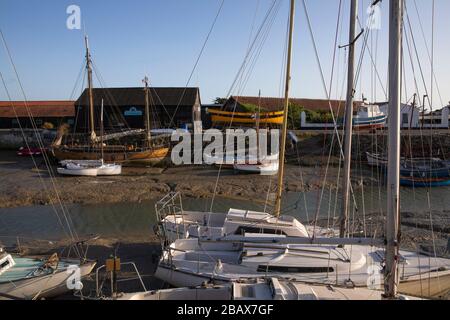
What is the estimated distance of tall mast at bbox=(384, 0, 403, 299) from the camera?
7020 mm

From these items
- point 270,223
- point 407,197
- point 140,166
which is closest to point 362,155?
point 407,197

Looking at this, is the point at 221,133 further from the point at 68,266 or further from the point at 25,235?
the point at 68,266

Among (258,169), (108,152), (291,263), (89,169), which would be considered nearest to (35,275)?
(291,263)

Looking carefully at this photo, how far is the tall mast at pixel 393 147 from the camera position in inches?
276

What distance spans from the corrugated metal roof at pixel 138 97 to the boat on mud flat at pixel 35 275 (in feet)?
133

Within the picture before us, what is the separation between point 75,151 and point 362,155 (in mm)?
27112

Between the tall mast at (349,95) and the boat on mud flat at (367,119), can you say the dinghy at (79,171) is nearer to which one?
the tall mast at (349,95)

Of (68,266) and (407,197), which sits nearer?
(68,266)

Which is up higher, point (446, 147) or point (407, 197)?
point (446, 147)

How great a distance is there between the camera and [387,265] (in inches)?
295

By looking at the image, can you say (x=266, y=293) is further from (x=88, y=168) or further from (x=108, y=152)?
(x=108, y=152)

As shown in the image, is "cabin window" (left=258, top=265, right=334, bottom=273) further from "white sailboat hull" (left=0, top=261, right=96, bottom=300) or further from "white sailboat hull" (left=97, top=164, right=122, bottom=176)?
"white sailboat hull" (left=97, top=164, right=122, bottom=176)

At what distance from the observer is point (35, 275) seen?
11.5 metres
